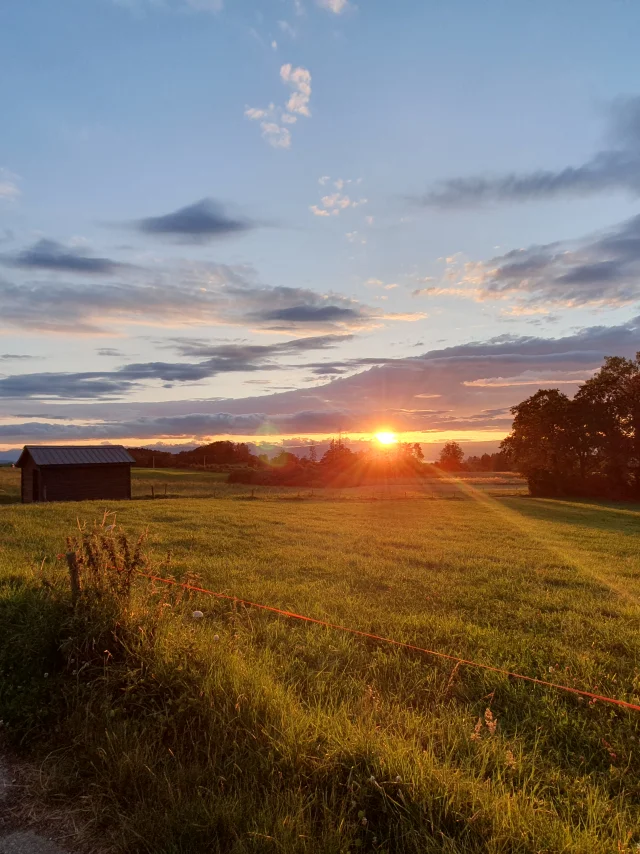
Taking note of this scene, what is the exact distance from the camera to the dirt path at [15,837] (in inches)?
125

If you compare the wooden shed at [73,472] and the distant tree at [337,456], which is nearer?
the wooden shed at [73,472]

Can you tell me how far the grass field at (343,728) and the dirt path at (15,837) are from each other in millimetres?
256

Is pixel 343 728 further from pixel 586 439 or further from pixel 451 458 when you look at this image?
pixel 451 458

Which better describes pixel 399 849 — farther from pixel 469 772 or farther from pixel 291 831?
pixel 469 772

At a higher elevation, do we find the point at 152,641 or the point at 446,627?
the point at 152,641

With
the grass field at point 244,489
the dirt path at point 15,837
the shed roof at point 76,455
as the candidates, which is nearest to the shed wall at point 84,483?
the shed roof at point 76,455

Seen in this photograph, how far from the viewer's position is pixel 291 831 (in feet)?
10.1

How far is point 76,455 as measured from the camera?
37.4 m

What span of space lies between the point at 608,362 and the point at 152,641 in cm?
5018

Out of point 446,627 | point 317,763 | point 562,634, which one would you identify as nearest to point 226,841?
point 317,763

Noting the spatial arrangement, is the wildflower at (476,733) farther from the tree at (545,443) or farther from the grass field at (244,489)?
the tree at (545,443)

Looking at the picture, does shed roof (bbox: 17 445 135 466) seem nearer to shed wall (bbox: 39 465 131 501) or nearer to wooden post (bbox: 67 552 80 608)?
shed wall (bbox: 39 465 131 501)

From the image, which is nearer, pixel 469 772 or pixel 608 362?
pixel 469 772

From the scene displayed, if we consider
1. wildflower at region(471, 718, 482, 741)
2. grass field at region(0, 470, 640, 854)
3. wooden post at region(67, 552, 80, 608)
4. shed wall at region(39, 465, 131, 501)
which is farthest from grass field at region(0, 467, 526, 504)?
wildflower at region(471, 718, 482, 741)
